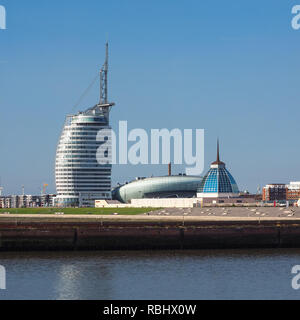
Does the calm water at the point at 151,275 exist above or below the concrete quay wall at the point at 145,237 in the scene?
below

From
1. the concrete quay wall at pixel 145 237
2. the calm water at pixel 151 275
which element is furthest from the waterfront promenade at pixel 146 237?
the calm water at pixel 151 275

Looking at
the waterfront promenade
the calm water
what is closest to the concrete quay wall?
the waterfront promenade

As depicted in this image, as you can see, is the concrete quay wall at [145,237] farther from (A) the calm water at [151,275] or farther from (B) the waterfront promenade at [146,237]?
(A) the calm water at [151,275]

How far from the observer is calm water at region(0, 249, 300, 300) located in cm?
5234

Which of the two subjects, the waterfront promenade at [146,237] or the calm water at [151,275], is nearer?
the calm water at [151,275]

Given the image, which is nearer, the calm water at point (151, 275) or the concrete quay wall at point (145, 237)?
the calm water at point (151, 275)

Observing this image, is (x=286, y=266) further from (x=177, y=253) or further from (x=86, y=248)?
(x=86, y=248)

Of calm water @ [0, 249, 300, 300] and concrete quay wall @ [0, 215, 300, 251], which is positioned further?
concrete quay wall @ [0, 215, 300, 251]

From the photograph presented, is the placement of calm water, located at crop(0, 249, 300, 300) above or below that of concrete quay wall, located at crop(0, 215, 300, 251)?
below

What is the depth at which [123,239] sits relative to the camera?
87.2m

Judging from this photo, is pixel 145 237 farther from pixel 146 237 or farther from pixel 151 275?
pixel 151 275

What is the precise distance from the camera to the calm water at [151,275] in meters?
52.3

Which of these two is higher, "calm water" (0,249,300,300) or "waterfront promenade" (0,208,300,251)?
"waterfront promenade" (0,208,300,251)

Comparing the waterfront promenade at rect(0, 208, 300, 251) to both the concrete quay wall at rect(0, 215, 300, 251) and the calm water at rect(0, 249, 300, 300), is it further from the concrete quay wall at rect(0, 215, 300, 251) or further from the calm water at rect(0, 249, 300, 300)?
the calm water at rect(0, 249, 300, 300)
